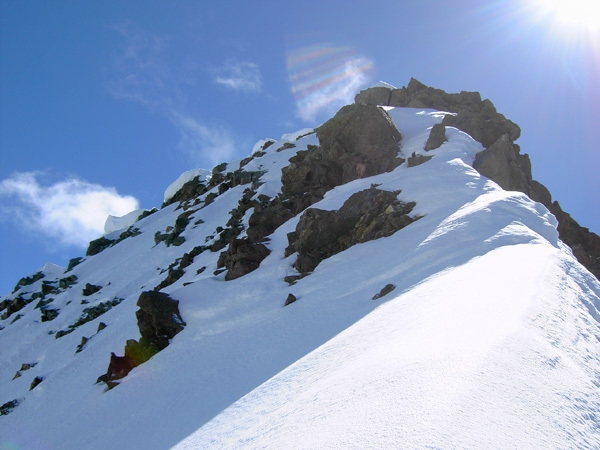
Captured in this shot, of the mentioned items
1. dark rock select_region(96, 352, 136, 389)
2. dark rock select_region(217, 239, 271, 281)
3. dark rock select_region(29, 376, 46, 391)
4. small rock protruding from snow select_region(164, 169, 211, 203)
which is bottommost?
dark rock select_region(96, 352, 136, 389)

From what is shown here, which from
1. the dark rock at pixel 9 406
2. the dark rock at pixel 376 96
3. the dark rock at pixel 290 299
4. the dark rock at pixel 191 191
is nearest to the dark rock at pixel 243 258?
the dark rock at pixel 290 299

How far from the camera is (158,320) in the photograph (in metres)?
18.9

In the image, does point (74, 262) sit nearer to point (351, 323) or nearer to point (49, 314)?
point (49, 314)

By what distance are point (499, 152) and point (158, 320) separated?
20.2 m

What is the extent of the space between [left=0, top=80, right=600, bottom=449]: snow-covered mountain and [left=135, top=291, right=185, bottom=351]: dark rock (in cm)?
8

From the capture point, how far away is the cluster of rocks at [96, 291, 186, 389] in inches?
709

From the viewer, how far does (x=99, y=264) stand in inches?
1772

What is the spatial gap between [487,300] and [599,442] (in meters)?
3.46

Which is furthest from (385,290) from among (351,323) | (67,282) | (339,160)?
(67,282)

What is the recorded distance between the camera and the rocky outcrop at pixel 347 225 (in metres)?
19.2

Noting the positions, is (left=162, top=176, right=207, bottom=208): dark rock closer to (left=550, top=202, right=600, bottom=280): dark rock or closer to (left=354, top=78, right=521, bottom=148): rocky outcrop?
(left=354, top=78, right=521, bottom=148): rocky outcrop

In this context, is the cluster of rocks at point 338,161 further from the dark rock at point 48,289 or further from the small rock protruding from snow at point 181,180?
the small rock protruding from snow at point 181,180

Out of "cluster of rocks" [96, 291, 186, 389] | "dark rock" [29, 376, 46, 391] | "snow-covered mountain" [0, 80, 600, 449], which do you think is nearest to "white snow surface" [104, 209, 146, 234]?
"snow-covered mountain" [0, 80, 600, 449]

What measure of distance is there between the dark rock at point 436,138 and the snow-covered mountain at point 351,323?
0.12 m
